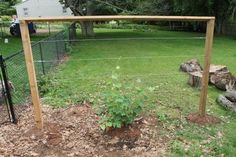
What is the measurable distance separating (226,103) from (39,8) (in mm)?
34275

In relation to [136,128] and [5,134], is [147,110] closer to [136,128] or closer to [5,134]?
[136,128]

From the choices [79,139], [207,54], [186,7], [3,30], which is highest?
[207,54]

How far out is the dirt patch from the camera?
4093 millimetres

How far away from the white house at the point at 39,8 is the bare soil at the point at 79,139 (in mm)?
32267

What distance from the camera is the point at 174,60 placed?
29.6ft

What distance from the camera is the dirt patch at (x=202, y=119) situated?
4.09m

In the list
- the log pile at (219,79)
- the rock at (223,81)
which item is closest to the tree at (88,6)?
the log pile at (219,79)

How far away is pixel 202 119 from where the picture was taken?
13.6 feet

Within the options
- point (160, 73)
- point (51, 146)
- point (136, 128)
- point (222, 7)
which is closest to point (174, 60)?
point (160, 73)

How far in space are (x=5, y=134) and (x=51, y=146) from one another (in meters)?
0.71

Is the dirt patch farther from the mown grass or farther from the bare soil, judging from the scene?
the bare soil

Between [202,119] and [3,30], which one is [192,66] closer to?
[202,119]

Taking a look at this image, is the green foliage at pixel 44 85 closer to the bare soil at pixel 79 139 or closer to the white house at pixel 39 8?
the bare soil at pixel 79 139

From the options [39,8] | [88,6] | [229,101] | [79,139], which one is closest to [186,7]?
[88,6]
